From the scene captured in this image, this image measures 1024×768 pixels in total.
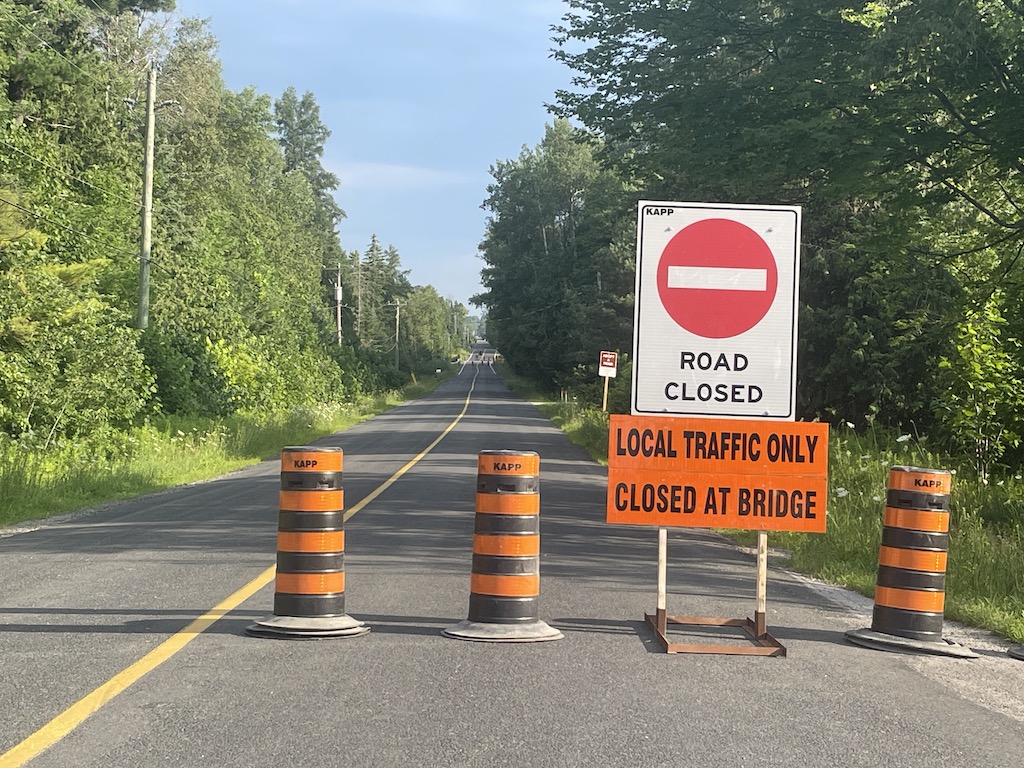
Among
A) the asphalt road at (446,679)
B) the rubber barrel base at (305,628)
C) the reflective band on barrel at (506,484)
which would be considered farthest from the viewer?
the reflective band on barrel at (506,484)

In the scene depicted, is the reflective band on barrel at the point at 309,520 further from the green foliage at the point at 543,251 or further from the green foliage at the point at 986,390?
the green foliage at the point at 543,251

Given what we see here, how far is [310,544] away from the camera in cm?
761

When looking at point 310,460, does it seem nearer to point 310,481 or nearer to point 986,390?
point 310,481

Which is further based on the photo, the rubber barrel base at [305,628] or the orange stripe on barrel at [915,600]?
the orange stripe on barrel at [915,600]

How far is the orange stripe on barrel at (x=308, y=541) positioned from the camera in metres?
7.61

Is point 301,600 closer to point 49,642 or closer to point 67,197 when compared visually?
point 49,642

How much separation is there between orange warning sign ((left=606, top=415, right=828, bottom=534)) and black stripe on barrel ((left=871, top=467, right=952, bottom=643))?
67 centimetres

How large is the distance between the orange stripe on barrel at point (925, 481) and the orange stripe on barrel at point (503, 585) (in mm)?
2599

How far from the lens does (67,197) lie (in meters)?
34.0

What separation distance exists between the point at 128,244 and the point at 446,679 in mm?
34455

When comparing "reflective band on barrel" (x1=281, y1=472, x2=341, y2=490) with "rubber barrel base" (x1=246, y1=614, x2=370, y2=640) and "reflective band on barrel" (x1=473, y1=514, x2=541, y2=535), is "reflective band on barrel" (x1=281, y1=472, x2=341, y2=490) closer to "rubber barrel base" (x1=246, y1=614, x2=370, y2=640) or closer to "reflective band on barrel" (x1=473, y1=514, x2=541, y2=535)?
"rubber barrel base" (x1=246, y1=614, x2=370, y2=640)

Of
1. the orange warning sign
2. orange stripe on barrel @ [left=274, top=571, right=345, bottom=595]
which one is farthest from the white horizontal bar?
orange stripe on barrel @ [left=274, top=571, right=345, bottom=595]

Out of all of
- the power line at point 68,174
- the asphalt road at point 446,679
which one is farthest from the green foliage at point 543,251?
the asphalt road at point 446,679

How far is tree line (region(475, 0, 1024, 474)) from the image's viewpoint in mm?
13195
